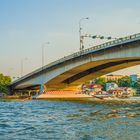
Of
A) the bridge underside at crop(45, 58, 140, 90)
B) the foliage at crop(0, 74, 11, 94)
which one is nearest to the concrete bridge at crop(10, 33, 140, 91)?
the bridge underside at crop(45, 58, 140, 90)

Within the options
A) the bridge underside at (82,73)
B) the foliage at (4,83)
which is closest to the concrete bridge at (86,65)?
the bridge underside at (82,73)

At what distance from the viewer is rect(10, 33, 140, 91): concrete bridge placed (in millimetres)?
71188

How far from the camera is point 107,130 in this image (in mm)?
27828

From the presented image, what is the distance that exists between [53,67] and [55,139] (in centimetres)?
7916

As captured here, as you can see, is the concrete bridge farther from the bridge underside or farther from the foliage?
the foliage

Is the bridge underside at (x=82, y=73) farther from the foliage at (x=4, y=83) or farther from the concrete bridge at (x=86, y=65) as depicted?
the foliage at (x=4, y=83)

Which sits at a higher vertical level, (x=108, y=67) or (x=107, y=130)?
(x=108, y=67)

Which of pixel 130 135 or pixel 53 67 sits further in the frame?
pixel 53 67

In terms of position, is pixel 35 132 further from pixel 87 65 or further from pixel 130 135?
pixel 87 65

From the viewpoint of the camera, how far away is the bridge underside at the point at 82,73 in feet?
297

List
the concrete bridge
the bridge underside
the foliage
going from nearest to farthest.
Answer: the concrete bridge, the bridge underside, the foliage

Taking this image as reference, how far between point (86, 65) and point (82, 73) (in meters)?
15.3

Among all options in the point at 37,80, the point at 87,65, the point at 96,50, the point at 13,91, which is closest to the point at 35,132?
the point at 96,50

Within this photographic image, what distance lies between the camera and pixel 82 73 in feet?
345
